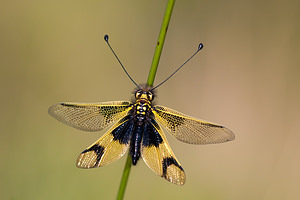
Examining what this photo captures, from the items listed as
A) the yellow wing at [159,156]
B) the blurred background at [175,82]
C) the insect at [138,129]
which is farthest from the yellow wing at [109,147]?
the blurred background at [175,82]

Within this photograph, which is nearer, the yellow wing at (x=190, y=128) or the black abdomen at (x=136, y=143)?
the yellow wing at (x=190, y=128)

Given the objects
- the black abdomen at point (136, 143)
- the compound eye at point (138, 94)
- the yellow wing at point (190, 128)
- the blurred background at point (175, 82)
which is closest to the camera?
the yellow wing at point (190, 128)

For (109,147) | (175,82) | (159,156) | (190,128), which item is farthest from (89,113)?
(175,82)

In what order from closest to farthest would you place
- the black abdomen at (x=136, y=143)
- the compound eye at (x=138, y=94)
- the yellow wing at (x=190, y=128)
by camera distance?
1. the yellow wing at (x=190, y=128)
2. the black abdomen at (x=136, y=143)
3. the compound eye at (x=138, y=94)

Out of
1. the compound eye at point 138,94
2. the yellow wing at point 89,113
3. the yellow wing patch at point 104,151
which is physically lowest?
the yellow wing patch at point 104,151

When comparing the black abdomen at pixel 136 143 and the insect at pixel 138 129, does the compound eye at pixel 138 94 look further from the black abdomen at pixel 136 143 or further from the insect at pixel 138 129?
the black abdomen at pixel 136 143

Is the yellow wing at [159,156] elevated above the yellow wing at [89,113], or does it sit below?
below

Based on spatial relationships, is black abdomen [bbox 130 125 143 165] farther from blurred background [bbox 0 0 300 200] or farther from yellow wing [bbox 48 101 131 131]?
blurred background [bbox 0 0 300 200]
